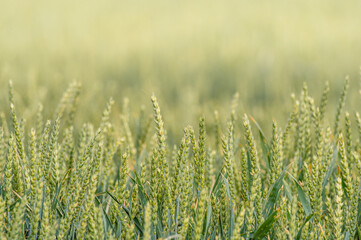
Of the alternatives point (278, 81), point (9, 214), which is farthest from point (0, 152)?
point (278, 81)

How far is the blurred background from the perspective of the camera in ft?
13.5

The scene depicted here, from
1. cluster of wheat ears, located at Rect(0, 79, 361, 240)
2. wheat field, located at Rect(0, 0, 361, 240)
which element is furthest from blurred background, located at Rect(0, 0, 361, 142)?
cluster of wheat ears, located at Rect(0, 79, 361, 240)

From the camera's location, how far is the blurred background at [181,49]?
410cm

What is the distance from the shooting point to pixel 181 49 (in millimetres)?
5586

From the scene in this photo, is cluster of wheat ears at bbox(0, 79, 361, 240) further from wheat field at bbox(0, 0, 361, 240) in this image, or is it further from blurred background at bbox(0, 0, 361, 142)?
blurred background at bbox(0, 0, 361, 142)

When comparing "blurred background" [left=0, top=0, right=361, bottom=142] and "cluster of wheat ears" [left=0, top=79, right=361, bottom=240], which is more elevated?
"blurred background" [left=0, top=0, right=361, bottom=142]

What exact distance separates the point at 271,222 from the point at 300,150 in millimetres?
593

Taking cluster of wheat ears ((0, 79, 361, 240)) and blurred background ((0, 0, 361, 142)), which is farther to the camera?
blurred background ((0, 0, 361, 142))

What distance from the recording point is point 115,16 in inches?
267

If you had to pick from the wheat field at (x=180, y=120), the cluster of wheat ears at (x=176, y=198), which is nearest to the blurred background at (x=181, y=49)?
the wheat field at (x=180, y=120)

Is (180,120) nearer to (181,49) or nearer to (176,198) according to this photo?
(176,198)

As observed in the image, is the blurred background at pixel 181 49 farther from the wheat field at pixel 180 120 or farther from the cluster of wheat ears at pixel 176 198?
the cluster of wheat ears at pixel 176 198

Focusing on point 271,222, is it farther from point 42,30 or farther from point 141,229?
point 42,30

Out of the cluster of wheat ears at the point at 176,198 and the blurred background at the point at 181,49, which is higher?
the blurred background at the point at 181,49
